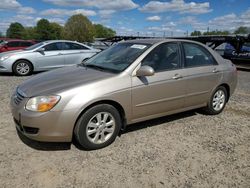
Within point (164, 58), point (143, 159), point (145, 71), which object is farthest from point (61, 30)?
point (143, 159)

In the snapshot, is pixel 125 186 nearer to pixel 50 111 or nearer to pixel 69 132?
pixel 69 132

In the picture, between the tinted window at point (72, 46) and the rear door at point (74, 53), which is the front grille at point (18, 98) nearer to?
the rear door at point (74, 53)

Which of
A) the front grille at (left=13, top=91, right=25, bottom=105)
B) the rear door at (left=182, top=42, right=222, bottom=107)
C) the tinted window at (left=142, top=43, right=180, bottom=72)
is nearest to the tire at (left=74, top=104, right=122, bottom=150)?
the front grille at (left=13, top=91, right=25, bottom=105)

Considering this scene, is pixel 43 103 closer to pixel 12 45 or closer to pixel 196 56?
pixel 196 56

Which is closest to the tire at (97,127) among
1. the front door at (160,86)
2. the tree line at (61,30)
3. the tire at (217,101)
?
the front door at (160,86)

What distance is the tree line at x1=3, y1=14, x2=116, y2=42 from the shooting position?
58.5m

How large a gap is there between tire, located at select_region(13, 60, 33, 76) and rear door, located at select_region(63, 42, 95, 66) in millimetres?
1405

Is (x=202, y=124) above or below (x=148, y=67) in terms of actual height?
below

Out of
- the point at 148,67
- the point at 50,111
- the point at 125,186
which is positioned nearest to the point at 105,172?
the point at 125,186

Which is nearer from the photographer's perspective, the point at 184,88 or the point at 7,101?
the point at 184,88

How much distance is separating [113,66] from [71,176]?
1825 millimetres

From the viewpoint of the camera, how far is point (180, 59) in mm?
4438

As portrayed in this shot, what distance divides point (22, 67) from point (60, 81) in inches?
265

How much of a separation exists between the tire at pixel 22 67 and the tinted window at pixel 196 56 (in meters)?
6.93
